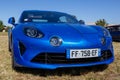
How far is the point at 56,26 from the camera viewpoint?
15.0 feet

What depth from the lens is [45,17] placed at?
18.6 feet

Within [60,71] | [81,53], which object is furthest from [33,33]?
[60,71]

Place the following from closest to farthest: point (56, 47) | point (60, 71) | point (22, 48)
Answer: point (56, 47), point (22, 48), point (60, 71)

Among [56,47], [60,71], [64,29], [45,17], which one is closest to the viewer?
[56,47]

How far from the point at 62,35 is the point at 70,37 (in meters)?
0.13

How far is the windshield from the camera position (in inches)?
217

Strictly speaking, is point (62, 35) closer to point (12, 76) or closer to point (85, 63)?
point (85, 63)

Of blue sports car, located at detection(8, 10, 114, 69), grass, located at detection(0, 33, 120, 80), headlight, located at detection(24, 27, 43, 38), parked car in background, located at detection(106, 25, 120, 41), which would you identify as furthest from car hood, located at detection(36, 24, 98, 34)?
A: parked car in background, located at detection(106, 25, 120, 41)

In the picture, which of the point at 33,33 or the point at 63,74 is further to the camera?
the point at 63,74

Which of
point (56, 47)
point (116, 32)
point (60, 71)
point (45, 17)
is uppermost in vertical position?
point (45, 17)

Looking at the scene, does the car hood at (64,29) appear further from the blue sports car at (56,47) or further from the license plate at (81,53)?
the license plate at (81,53)

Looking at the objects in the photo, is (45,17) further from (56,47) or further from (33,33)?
(56,47)

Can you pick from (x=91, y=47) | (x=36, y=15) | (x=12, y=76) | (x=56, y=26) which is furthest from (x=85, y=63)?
(x=36, y=15)

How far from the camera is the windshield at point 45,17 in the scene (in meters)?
5.50
